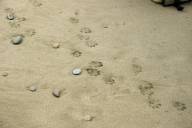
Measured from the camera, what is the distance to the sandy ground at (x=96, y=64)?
248 centimetres

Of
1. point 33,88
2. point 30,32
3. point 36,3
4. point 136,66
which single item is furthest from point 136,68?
point 36,3

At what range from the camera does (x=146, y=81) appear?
108 inches

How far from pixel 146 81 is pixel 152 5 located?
106 cm

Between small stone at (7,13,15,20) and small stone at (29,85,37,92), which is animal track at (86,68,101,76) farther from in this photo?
small stone at (7,13,15,20)

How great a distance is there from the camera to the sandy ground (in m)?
2.48

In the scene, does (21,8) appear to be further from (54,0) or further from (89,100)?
(89,100)

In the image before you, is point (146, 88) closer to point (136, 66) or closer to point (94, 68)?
point (136, 66)

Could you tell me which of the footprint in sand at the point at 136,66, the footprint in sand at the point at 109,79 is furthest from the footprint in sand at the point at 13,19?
the footprint in sand at the point at 136,66

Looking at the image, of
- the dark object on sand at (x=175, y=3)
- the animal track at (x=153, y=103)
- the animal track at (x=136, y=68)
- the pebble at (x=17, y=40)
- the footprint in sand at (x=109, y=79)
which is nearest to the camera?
the animal track at (x=153, y=103)

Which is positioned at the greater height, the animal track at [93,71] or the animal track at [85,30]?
the animal track at [85,30]

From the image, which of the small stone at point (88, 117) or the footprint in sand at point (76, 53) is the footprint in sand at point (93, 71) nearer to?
the footprint in sand at point (76, 53)

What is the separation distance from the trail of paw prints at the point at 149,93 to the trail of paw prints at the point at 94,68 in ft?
1.18

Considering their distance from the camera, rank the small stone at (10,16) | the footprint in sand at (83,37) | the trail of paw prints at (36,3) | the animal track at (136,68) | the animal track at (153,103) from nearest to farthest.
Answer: the animal track at (153,103) < the animal track at (136,68) < the footprint in sand at (83,37) < the small stone at (10,16) < the trail of paw prints at (36,3)

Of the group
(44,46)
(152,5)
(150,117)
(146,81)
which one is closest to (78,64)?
(44,46)
